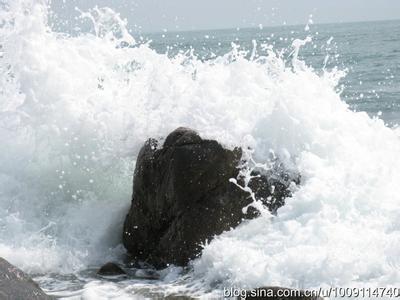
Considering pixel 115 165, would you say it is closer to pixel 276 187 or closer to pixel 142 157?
pixel 142 157

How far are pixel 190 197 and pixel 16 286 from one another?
8.62 ft

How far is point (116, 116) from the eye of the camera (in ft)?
27.4

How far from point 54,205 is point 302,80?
3.89 metres

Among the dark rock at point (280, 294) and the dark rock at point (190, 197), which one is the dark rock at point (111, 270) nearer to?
the dark rock at point (190, 197)

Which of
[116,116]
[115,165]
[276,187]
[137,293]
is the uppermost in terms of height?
[116,116]

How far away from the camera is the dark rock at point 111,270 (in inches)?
248

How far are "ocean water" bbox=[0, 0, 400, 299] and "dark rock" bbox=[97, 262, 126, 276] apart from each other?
0.53ft

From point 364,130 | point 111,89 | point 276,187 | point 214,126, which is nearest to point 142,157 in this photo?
point 214,126

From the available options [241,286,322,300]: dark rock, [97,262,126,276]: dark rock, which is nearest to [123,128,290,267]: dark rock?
[97,262,126,276]: dark rock

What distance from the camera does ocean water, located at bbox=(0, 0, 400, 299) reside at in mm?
5742

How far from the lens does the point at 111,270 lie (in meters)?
6.34

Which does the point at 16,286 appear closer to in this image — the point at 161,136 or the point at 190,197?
the point at 190,197

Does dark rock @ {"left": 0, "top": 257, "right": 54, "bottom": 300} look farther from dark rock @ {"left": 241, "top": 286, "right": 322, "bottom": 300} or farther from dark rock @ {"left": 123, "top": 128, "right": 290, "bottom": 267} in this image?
dark rock @ {"left": 123, "top": 128, "right": 290, "bottom": 267}

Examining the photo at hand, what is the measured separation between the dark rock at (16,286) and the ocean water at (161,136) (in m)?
1.34
